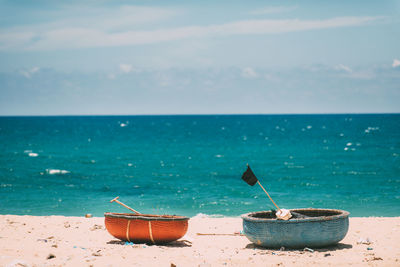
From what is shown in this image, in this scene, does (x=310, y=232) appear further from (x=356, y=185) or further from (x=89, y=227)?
(x=356, y=185)

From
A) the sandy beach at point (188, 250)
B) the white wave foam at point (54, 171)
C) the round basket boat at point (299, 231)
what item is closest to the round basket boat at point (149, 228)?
the sandy beach at point (188, 250)

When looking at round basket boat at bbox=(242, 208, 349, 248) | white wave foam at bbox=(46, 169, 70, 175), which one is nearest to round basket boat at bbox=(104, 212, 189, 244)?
round basket boat at bbox=(242, 208, 349, 248)

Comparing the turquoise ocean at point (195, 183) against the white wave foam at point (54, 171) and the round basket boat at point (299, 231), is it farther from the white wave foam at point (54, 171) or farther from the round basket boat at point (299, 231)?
the round basket boat at point (299, 231)

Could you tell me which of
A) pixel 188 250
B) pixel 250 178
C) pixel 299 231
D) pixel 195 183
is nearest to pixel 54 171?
pixel 195 183

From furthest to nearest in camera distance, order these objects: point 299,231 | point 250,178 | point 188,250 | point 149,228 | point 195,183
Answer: point 195,183, point 250,178, point 149,228, point 188,250, point 299,231

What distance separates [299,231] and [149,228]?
3.87 metres

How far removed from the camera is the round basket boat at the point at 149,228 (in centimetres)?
1262

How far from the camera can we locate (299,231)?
38.9ft

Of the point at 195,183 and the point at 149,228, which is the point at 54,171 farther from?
the point at 149,228

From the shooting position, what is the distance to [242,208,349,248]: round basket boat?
11.8 meters

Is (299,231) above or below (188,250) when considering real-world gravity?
above

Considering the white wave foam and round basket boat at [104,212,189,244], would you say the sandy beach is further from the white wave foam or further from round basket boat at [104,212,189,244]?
the white wave foam

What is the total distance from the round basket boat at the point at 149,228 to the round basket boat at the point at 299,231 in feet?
6.31

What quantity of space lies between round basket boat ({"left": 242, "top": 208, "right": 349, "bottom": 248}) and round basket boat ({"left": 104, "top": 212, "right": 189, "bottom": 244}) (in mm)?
1922
